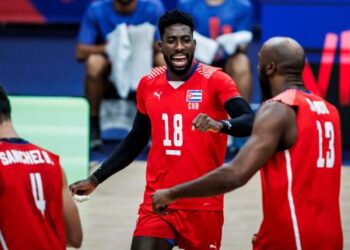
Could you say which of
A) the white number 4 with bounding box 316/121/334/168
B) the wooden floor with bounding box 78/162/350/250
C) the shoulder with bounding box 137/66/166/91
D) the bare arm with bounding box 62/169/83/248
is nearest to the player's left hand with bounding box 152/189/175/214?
the bare arm with bounding box 62/169/83/248

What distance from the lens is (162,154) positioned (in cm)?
600

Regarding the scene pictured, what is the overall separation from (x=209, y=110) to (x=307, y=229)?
50.9 inches

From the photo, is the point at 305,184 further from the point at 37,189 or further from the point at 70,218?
the point at 37,189

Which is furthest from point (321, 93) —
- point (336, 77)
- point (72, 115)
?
point (72, 115)

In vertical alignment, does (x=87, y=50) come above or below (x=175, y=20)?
below

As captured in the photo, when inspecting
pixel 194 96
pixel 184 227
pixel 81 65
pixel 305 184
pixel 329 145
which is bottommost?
pixel 184 227

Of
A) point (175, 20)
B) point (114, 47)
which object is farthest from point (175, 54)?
point (114, 47)

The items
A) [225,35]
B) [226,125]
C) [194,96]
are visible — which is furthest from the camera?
[225,35]

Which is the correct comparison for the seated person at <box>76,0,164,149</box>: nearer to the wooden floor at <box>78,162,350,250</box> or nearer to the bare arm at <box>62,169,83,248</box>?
the wooden floor at <box>78,162,350,250</box>

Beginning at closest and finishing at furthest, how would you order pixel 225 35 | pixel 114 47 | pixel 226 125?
1. pixel 226 125
2. pixel 225 35
3. pixel 114 47

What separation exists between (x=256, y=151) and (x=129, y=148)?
163 centimetres

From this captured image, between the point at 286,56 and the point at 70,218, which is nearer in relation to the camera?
the point at 70,218

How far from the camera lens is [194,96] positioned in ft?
19.8

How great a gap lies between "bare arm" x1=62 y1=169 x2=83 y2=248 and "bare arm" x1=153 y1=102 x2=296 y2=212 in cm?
49
